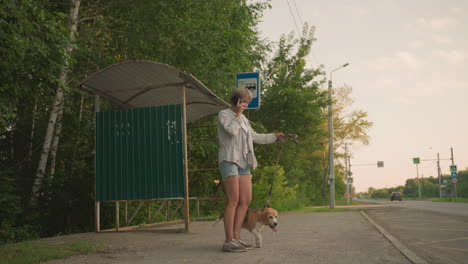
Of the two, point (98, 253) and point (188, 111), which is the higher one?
point (188, 111)

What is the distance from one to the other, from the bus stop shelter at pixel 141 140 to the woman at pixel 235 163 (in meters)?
2.56

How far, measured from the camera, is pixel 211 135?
14312 mm

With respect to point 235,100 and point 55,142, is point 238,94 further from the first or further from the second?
point 55,142

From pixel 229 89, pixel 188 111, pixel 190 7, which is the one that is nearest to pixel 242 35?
pixel 229 89

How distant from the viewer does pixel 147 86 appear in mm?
8797

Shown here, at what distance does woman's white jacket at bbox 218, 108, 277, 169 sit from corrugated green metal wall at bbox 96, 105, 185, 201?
8.73 feet

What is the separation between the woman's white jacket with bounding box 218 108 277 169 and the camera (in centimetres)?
510

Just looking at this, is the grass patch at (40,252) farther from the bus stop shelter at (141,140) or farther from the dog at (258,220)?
the bus stop shelter at (141,140)

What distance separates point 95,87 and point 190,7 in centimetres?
418

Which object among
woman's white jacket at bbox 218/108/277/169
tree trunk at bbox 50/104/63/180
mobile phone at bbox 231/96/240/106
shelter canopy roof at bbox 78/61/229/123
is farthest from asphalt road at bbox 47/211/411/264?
tree trunk at bbox 50/104/63/180

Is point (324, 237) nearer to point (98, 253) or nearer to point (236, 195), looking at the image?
point (236, 195)

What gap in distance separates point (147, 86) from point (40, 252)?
441 cm

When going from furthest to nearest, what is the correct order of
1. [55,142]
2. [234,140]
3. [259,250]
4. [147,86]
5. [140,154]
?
1. [55,142]
2. [147,86]
3. [140,154]
4. [259,250]
5. [234,140]

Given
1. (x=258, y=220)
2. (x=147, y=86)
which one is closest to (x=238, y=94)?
(x=258, y=220)
